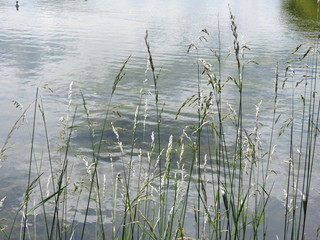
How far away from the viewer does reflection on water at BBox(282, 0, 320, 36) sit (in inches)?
1195

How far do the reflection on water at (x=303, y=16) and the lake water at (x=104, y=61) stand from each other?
0.13m

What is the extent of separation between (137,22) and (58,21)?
17.8ft

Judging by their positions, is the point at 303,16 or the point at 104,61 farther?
the point at 303,16

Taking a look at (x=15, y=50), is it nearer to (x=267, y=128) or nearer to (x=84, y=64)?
(x=84, y=64)

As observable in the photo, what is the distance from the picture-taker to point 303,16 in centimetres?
3759

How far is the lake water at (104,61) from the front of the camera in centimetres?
1005

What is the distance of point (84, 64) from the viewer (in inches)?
699

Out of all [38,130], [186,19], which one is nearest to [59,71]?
[38,130]

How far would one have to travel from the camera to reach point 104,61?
18203mm

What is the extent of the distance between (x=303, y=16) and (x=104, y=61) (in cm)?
2429

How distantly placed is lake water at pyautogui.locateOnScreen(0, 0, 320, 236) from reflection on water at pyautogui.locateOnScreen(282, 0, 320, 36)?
131 mm

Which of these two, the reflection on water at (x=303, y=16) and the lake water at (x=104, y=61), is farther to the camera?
the reflection on water at (x=303, y=16)

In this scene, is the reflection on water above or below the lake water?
above

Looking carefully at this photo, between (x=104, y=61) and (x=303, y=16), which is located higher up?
(x=303, y=16)
